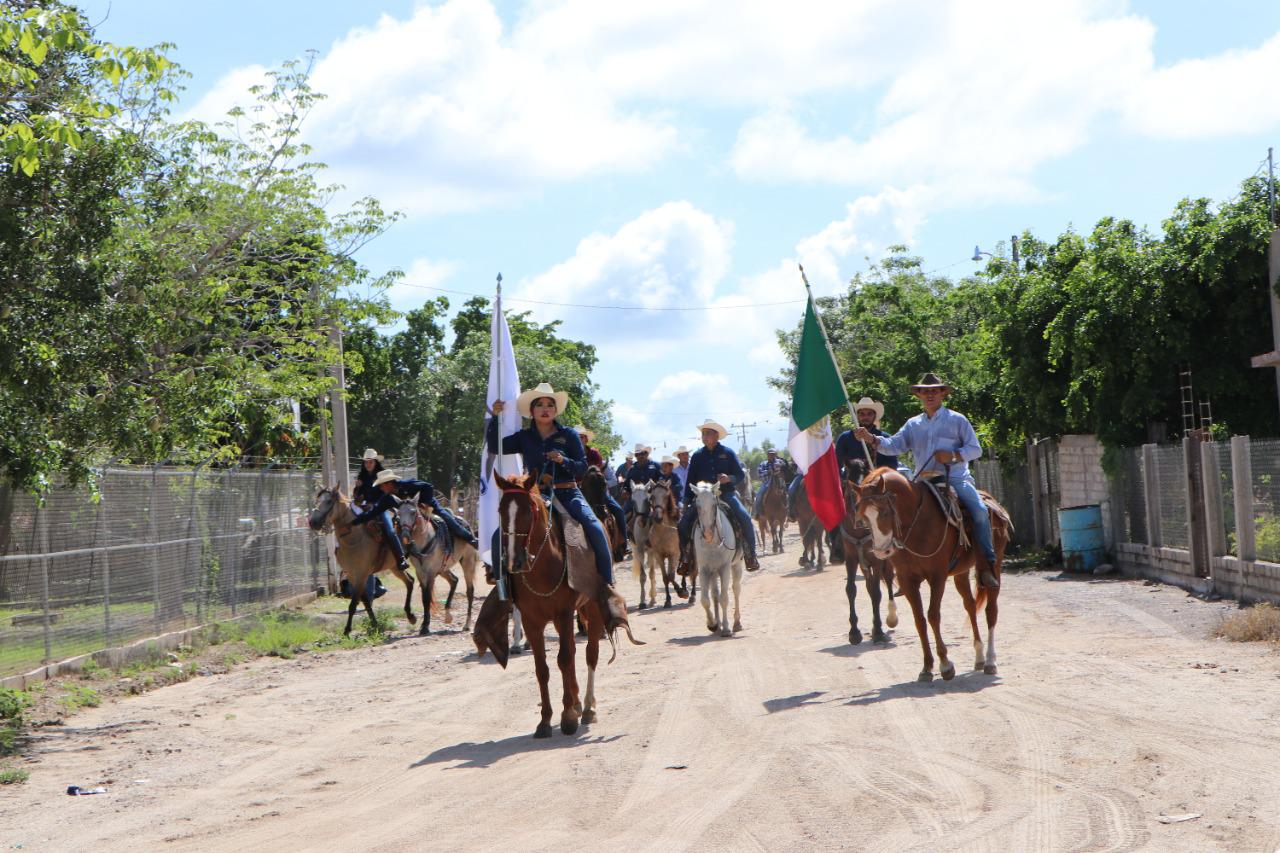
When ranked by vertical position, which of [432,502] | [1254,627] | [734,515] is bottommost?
[1254,627]

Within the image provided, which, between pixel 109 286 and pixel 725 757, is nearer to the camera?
pixel 725 757

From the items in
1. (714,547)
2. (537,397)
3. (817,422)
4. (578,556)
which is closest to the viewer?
(578,556)

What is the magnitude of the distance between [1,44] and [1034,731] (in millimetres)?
8264

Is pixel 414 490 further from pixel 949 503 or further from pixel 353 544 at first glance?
pixel 949 503

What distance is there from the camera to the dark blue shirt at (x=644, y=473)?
78.3ft

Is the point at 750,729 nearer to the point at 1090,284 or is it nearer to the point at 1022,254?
the point at 1090,284

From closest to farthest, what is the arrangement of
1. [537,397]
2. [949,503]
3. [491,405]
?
[537,397], [949,503], [491,405]

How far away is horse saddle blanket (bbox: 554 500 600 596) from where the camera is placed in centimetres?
1078

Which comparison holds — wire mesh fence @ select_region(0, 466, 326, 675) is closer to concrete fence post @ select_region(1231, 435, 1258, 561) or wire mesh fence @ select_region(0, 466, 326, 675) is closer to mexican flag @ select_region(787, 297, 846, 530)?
mexican flag @ select_region(787, 297, 846, 530)

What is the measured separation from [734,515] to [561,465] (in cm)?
649

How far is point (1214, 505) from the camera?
1870 centimetres

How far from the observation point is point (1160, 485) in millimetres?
21703

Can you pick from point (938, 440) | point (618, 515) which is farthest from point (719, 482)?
point (938, 440)

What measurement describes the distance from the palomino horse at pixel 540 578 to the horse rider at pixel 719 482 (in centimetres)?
643
